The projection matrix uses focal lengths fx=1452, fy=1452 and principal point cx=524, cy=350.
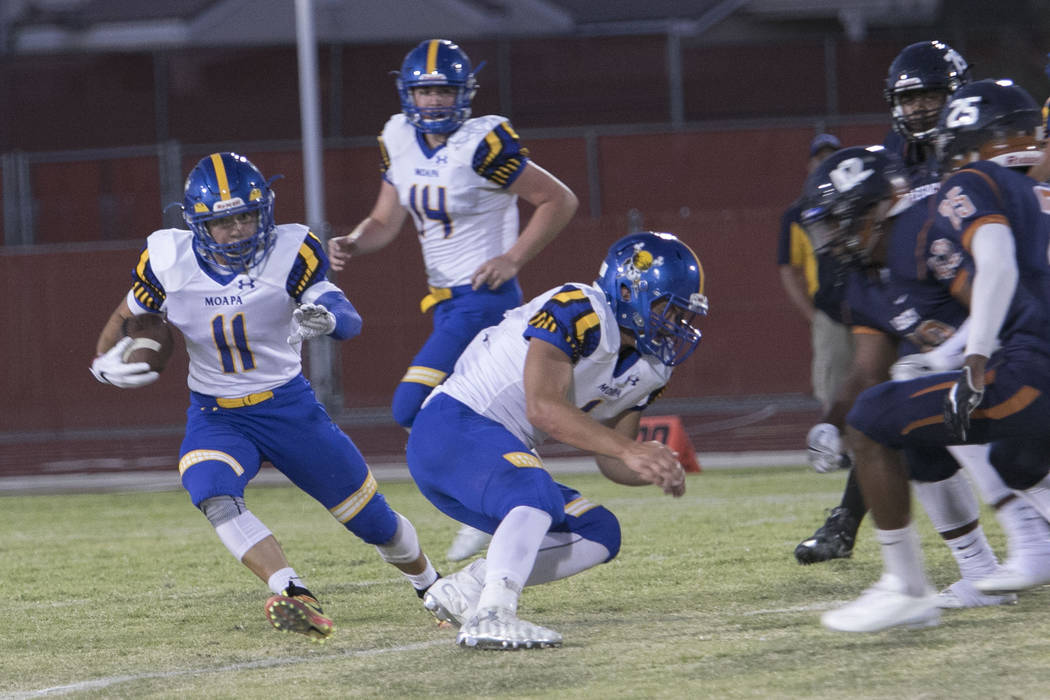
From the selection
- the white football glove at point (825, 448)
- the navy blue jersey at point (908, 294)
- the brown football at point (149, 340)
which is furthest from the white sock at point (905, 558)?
the brown football at point (149, 340)

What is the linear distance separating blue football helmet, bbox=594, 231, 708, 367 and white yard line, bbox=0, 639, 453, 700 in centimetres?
111

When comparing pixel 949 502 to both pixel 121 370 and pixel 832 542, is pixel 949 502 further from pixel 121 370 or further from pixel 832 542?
pixel 121 370

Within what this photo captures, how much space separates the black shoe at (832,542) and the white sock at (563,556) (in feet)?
4.38

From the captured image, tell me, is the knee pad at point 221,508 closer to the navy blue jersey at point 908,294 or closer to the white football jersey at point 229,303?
the white football jersey at point 229,303

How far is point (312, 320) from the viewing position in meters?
4.70

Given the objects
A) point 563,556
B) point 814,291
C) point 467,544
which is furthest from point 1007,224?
point 814,291

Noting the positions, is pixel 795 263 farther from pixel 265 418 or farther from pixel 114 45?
pixel 114 45

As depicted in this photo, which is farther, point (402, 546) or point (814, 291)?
point (814, 291)

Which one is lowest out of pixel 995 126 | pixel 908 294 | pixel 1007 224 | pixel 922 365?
pixel 922 365

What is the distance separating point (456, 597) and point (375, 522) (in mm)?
686

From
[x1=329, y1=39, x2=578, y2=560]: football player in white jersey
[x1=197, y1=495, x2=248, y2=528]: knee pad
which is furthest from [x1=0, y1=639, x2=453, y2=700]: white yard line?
[x1=329, y1=39, x2=578, y2=560]: football player in white jersey

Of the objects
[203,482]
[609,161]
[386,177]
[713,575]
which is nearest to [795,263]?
[386,177]

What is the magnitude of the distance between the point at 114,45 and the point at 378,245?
19.1 metres

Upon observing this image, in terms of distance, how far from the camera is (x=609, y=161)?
52.8 feet
